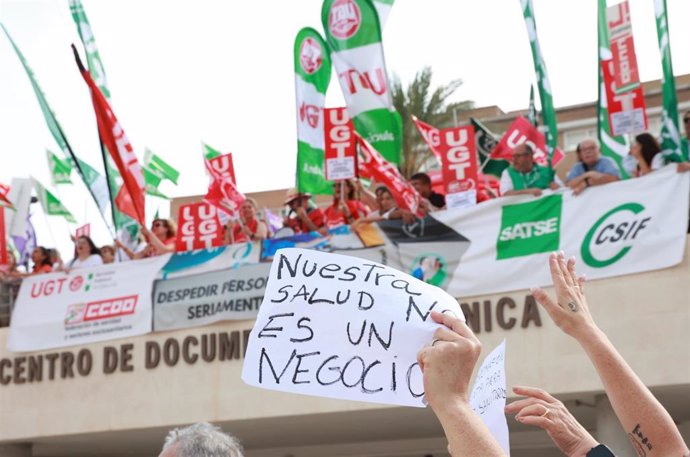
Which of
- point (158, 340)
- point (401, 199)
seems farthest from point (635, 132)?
point (158, 340)

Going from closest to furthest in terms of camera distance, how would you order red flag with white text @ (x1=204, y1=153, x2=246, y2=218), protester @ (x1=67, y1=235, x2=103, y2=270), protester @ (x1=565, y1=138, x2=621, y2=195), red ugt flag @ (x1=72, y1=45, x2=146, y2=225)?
1. protester @ (x1=565, y1=138, x2=621, y2=195)
2. red flag with white text @ (x1=204, y1=153, x2=246, y2=218)
3. protester @ (x1=67, y1=235, x2=103, y2=270)
4. red ugt flag @ (x1=72, y1=45, x2=146, y2=225)

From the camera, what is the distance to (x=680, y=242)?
10.1m

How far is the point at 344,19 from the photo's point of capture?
507 inches

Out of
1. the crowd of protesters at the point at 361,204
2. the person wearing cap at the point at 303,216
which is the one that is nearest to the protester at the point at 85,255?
the crowd of protesters at the point at 361,204

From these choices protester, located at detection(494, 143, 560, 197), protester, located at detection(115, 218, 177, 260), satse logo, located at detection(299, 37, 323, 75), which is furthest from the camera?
satse logo, located at detection(299, 37, 323, 75)

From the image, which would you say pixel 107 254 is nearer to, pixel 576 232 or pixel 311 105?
pixel 311 105

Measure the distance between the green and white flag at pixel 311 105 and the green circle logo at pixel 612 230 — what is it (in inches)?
134

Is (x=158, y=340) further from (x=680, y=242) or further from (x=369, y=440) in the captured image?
(x=680, y=242)

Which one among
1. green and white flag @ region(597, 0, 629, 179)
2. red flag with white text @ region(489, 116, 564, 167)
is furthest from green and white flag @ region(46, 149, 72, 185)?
green and white flag @ region(597, 0, 629, 179)

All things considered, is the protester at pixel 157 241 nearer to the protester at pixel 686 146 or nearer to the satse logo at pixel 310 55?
the satse logo at pixel 310 55

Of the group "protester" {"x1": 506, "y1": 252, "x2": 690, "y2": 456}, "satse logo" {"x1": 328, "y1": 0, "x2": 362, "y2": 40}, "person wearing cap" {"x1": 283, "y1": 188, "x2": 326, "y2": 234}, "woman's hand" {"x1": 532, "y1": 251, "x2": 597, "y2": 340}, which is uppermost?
"satse logo" {"x1": 328, "y1": 0, "x2": 362, "y2": 40}

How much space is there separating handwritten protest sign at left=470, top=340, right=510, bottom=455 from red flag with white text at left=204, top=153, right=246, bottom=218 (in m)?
10.2

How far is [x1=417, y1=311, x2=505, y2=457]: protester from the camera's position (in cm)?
226

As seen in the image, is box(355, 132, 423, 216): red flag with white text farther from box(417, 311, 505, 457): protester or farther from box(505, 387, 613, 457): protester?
box(417, 311, 505, 457): protester
